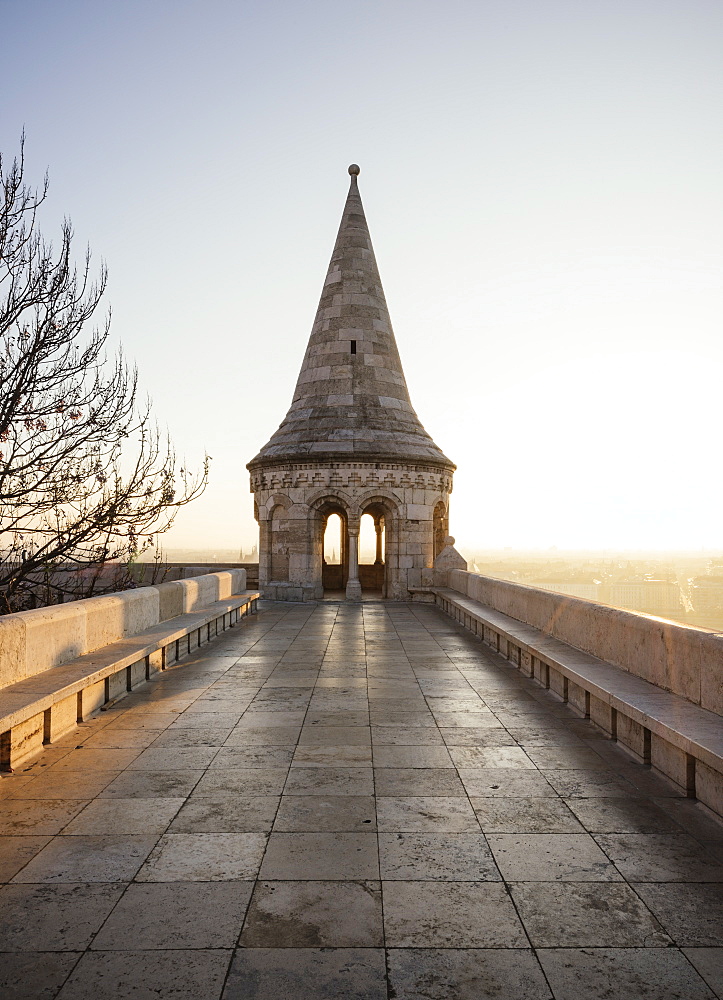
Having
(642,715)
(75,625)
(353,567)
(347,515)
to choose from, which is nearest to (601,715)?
(642,715)

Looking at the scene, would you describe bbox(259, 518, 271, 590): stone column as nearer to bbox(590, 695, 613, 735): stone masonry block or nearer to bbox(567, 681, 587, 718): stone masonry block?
bbox(567, 681, 587, 718): stone masonry block

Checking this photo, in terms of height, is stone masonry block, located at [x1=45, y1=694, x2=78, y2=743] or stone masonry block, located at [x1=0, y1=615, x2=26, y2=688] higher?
stone masonry block, located at [x1=0, y1=615, x2=26, y2=688]

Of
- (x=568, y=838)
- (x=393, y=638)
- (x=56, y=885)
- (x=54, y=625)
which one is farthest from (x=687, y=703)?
(x=393, y=638)

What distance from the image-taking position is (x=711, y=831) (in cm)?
408

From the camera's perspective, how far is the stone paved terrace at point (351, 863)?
2760 mm

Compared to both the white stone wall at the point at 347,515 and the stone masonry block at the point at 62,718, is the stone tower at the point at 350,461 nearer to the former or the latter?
the white stone wall at the point at 347,515

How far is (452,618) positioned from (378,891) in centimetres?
1231

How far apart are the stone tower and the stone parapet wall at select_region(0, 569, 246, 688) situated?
8720 millimetres

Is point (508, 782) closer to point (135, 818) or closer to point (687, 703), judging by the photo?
point (687, 703)

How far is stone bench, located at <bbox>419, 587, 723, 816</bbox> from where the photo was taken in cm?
440

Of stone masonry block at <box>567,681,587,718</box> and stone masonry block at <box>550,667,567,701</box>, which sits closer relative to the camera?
stone masonry block at <box>567,681,587,718</box>

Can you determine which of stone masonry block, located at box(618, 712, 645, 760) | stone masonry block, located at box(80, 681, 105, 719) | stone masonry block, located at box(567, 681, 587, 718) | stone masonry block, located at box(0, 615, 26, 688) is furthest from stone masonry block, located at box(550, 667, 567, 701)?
stone masonry block, located at box(0, 615, 26, 688)

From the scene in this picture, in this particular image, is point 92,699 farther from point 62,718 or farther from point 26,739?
point 26,739

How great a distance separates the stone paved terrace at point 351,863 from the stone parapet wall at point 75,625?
68 centimetres
